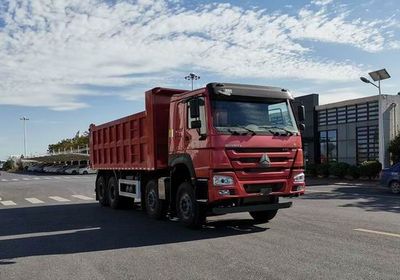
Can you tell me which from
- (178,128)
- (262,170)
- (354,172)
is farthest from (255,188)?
(354,172)

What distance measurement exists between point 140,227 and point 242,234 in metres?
2.80

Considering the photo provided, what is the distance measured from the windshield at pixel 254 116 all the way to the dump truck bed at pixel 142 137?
280 cm

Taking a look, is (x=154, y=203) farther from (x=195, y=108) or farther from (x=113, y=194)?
(x=113, y=194)

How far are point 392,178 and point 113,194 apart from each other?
12.0 metres

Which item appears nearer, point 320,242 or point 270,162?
point 320,242

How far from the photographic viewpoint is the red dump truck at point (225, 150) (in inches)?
417

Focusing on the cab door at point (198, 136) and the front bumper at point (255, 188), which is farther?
the cab door at point (198, 136)

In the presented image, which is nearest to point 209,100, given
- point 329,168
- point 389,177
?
point 389,177

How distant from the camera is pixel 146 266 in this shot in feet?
26.0

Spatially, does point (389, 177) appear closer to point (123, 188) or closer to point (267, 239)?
point (123, 188)

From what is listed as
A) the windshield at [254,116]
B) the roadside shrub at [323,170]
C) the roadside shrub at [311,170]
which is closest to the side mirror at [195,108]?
the windshield at [254,116]

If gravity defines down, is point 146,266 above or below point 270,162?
below

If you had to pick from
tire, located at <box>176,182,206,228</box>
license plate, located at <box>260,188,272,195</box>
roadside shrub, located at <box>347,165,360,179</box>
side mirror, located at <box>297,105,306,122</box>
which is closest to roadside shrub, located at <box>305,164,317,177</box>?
roadside shrub, located at <box>347,165,360,179</box>

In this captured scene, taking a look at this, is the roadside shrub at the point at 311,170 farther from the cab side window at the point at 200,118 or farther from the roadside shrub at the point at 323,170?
the cab side window at the point at 200,118
